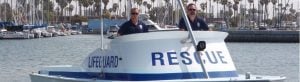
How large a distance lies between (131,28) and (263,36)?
3876 inches

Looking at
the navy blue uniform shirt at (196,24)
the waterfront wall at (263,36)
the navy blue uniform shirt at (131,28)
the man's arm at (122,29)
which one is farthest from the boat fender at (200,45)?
the waterfront wall at (263,36)

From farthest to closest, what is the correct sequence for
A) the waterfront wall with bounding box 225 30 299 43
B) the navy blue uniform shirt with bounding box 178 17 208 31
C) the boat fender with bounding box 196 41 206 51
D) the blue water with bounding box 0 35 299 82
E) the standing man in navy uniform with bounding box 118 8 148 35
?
the waterfront wall with bounding box 225 30 299 43 < the blue water with bounding box 0 35 299 82 < the standing man in navy uniform with bounding box 118 8 148 35 < the navy blue uniform shirt with bounding box 178 17 208 31 < the boat fender with bounding box 196 41 206 51

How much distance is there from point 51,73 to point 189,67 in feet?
15.4

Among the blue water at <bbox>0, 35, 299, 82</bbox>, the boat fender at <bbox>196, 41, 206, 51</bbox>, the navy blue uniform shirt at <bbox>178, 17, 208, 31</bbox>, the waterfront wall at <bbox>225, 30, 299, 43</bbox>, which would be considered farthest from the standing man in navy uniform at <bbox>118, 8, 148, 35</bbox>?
the waterfront wall at <bbox>225, 30, 299, 43</bbox>

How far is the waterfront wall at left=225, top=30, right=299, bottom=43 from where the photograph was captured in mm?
112119

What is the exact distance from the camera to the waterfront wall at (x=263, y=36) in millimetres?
Result: 112119

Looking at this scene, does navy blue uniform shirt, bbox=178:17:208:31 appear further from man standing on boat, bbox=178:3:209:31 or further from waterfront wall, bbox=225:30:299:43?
waterfront wall, bbox=225:30:299:43

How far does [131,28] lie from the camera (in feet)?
58.6

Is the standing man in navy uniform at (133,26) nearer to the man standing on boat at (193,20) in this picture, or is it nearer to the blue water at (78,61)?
the man standing on boat at (193,20)

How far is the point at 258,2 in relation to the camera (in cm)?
18900

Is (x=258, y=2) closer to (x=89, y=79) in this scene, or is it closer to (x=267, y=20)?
(x=267, y=20)

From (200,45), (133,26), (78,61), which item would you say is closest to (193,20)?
(200,45)

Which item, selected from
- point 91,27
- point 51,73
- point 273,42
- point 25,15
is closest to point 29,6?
point 25,15

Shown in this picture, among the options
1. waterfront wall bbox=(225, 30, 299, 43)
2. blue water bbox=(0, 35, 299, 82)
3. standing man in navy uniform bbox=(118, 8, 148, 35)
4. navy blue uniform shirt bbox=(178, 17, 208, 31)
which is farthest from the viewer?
waterfront wall bbox=(225, 30, 299, 43)
